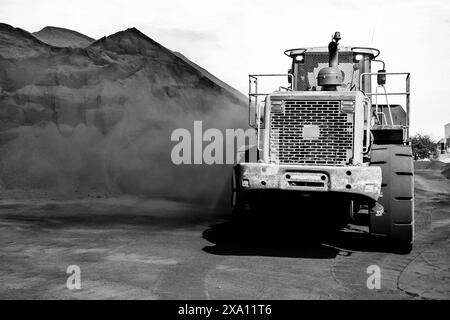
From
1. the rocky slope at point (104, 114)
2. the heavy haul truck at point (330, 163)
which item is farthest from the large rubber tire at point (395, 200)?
the rocky slope at point (104, 114)

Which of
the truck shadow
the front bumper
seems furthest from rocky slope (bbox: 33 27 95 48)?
the front bumper

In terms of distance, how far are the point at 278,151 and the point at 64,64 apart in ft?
49.2

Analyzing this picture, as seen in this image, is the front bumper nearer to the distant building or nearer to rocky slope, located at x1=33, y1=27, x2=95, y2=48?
rocky slope, located at x1=33, y1=27, x2=95, y2=48

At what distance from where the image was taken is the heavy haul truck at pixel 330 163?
755 centimetres

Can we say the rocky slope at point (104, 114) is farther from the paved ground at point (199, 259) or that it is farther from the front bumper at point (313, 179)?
the front bumper at point (313, 179)

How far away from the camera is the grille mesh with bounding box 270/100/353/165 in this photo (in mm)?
7957

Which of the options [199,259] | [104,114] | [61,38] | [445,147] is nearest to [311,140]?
[199,259]

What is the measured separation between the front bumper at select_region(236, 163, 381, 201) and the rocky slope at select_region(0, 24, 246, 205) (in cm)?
804

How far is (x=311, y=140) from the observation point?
8.02 metres

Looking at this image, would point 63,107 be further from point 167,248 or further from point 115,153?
point 167,248

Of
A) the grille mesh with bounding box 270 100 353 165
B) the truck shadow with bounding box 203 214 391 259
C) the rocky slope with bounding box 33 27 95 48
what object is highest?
the rocky slope with bounding box 33 27 95 48

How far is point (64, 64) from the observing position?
2127 cm
